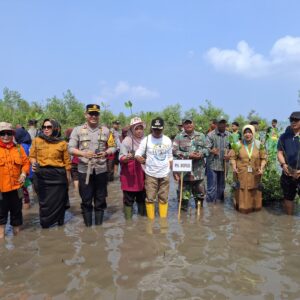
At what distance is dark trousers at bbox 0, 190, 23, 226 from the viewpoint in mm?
5125

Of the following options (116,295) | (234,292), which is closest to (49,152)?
(116,295)

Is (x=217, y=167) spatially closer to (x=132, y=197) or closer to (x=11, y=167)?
(x=132, y=197)

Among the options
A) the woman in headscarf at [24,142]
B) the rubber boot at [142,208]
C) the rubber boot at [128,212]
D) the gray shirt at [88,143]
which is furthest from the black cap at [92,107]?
the woman in headscarf at [24,142]

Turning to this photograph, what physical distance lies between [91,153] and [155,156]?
117 centimetres

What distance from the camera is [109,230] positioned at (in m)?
5.61

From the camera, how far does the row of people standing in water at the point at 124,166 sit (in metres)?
5.30

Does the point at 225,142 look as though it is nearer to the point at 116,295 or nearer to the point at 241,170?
the point at 241,170

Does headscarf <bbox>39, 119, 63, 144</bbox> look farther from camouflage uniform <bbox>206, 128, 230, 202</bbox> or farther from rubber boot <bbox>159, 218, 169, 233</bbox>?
camouflage uniform <bbox>206, 128, 230, 202</bbox>

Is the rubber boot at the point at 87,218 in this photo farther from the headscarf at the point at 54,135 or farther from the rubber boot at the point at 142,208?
the headscarf at the point at 54,135

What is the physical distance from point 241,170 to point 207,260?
2.74 m

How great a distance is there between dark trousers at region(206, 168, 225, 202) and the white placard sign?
4.54 feet

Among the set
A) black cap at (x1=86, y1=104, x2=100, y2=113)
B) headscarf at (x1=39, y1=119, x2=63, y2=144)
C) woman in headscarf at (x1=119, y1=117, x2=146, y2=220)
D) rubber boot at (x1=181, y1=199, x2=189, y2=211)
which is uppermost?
black cap at (x1=86, y1=104, x2=100, y2=113)

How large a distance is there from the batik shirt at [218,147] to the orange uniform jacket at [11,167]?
3948 millimetres

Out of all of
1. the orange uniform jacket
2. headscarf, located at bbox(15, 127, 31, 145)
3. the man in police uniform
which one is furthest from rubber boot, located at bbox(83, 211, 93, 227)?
headscarf, located at bbox(15, 127, 31, 145)
